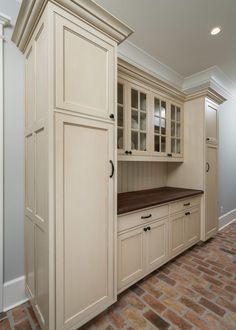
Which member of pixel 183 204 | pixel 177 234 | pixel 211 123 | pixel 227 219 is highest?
pixel 211 123

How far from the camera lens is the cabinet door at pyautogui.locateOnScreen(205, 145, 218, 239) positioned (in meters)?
2.73

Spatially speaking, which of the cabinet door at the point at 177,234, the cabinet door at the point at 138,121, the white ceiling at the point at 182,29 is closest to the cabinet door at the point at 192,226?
the cabinet door at the point at 177,234

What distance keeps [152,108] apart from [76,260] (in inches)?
76.4

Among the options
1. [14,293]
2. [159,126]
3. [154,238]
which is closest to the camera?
[14,293]

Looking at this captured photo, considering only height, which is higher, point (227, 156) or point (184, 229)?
point (227, 156)

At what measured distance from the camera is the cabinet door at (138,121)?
2072 millimetres

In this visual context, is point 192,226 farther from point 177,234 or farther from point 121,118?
point 121,118

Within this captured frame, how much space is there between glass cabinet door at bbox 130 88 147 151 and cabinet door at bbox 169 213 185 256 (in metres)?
0.98

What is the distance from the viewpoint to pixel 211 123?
9.14ft

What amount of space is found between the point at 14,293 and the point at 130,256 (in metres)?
1.08

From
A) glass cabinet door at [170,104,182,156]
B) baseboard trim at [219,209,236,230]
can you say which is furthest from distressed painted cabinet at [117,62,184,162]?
baseboard trim at [219,209,236,230]

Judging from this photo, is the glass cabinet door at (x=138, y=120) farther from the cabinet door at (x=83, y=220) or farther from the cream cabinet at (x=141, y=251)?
the cream cabinet at (x=141, y=251)

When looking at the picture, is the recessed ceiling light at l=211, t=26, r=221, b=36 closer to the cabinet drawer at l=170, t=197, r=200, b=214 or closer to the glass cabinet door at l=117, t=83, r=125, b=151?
the glass cabinet door at l=117, t=83, r=125, b=151

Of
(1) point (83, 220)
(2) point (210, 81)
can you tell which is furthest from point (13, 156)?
(2) point (210, 81)
